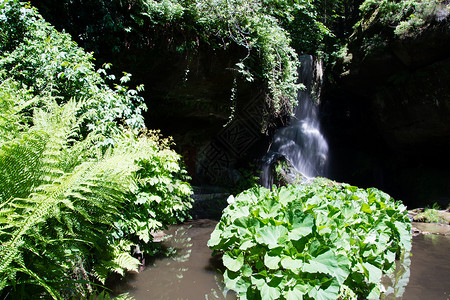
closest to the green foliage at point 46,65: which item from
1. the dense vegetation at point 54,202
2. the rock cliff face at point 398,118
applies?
the dense vegetation at point 54,202

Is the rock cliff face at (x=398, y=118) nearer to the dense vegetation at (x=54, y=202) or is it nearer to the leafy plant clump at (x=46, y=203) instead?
the dense vegetation at (x=54, y=202)

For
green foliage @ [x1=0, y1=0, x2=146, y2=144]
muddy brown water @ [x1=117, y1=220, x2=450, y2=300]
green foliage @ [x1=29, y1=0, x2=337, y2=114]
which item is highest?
green foliage @ [x1=29, y1=0, x2=337, y2=114]

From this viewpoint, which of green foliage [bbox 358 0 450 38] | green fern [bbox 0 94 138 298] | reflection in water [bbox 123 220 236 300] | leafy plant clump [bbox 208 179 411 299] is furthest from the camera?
green foliage [bbox 358 0 450 38]

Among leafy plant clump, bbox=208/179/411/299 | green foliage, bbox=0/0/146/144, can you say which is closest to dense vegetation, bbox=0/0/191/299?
green foliage, bbox=0/0/146/144

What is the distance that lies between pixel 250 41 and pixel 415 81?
592 cm

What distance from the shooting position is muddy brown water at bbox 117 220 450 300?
2.70 metres

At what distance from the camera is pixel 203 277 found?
307 centimetres

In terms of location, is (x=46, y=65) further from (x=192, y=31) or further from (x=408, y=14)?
(x=408, y=14)

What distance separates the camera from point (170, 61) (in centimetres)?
577

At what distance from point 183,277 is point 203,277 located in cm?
21

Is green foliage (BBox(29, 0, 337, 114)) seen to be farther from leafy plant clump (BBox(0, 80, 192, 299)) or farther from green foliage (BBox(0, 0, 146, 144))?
leafy plant clump (BBox(0, 80, 192, 299))

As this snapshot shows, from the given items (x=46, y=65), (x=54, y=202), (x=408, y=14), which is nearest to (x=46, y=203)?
(x=54, y=202)

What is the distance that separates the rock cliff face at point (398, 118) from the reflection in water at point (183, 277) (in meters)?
8.06

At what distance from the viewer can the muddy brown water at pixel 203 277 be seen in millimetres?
2697
